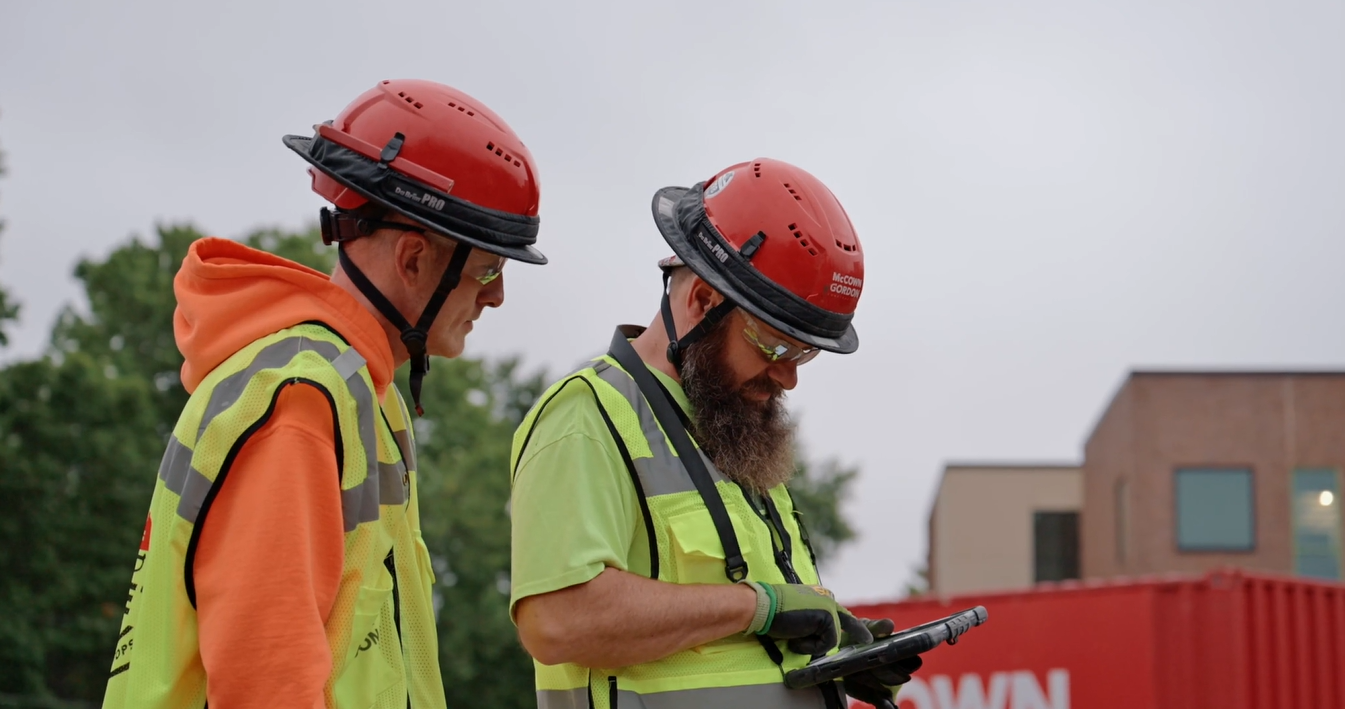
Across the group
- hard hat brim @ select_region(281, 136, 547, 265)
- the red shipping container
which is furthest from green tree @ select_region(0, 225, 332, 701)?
hard hat brim @ select_region(281, 136, 547, 265)

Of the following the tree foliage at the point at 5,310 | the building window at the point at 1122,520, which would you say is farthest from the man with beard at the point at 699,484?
the building window at the point at 1122,520

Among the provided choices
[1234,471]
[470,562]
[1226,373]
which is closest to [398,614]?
[470,562]

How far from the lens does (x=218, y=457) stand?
7.99 ft

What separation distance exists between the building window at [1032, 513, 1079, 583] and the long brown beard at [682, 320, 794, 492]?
43686 millimetres

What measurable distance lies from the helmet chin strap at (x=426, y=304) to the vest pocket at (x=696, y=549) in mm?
796

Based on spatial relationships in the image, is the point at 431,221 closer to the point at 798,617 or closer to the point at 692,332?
the point at 692,332

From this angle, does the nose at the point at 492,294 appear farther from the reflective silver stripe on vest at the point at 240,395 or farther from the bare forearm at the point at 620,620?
the bare forearm at the point at 620,620

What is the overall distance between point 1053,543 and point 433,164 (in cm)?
4567

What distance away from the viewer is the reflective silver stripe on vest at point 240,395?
2.43m

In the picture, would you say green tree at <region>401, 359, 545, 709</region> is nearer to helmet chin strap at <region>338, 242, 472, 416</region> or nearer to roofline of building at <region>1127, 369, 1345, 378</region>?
roofline of building at <region>1127, 369, 1345, 378</region>

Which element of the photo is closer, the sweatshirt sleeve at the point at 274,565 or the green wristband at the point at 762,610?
the sweatshirt sleeve at the point at 274,565

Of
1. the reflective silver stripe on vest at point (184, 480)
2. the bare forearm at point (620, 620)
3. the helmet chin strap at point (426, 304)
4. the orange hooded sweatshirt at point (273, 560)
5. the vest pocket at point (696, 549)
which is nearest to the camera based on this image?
the orange hooded sweatshirt at point (273, 560)

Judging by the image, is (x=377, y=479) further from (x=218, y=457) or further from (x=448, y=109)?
(x=448, y=109)

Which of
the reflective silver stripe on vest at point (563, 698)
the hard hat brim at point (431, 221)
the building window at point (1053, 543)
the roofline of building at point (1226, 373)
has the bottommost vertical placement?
the reflective silver stripe on vest at point (563, 698)
